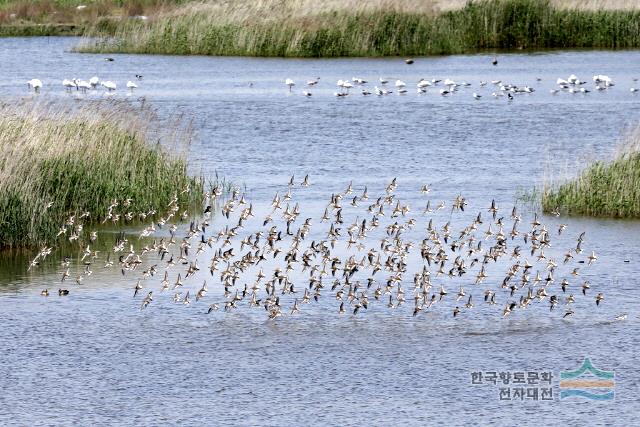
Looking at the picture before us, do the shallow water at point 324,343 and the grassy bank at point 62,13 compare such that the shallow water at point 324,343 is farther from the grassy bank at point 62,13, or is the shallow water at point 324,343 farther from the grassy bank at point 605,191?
the grassy bank at point 62,13

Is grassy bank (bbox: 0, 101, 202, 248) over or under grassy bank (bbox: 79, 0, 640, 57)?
over

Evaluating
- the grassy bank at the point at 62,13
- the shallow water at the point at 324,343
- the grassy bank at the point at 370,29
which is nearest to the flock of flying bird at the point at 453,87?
the grassy bank at the point at 370,29

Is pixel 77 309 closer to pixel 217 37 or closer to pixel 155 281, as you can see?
pixel 155 281

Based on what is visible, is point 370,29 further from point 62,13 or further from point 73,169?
point 73,169

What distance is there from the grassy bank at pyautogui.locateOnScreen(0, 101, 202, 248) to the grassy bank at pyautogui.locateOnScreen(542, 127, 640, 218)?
5841 mm

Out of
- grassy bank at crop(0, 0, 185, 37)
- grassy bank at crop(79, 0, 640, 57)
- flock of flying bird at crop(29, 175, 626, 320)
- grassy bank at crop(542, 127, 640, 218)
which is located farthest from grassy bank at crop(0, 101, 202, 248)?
grassy bank at crop(0, 0, 185, 37)

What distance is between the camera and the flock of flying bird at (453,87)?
3919 centimetres

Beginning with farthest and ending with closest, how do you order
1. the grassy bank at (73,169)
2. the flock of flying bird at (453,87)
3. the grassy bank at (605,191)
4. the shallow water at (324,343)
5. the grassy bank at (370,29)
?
the grassy bank at (370,29)
the flock of flying bird at (453,87)
the grassy bank at (605,191)
the grassy bank at (73,169)
the shallow water at (324,343)

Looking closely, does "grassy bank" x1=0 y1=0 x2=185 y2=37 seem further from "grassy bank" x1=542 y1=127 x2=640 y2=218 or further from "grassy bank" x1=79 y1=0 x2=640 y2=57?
"grassy bank" x1=542 y1=127 x2=640 y2=218

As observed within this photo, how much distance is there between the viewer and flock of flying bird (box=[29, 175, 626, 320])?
16172mm

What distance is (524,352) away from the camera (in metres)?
14.2

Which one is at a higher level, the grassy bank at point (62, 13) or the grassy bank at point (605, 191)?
the grassy bank at point (605, 191)

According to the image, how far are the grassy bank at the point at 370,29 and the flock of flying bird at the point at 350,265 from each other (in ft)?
95.6

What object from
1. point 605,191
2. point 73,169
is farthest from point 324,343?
point 605,191
